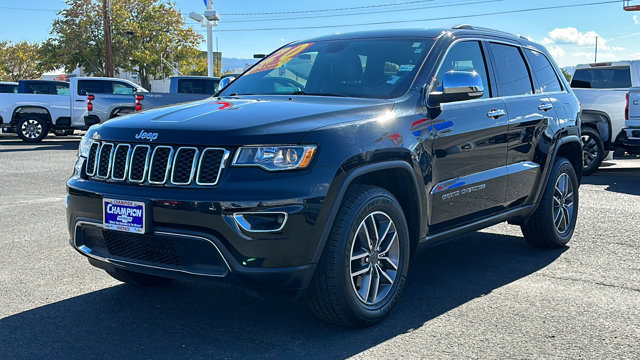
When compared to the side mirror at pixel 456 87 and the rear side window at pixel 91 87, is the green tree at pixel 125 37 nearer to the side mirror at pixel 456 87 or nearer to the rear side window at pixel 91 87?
the rear side window at pixel 91 87

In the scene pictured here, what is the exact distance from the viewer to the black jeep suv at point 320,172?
3.43 meters

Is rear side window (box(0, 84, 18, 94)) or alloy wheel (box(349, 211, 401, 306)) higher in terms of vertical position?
rear side window (box(0, 84, 18, 94))

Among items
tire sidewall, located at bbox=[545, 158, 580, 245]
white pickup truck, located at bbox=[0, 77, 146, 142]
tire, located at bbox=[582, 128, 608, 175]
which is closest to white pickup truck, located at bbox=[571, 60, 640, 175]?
tire, located at bbox=[582, 128, 608, 175]

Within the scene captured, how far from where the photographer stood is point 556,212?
6141 millimetres

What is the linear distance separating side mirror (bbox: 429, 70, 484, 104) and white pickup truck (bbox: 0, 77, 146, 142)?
16.9 metres

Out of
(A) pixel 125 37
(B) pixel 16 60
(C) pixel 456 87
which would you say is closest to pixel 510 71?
(C) pixel 456 87

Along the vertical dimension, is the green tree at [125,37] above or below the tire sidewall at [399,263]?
above

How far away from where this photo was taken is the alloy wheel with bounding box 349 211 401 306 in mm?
3883

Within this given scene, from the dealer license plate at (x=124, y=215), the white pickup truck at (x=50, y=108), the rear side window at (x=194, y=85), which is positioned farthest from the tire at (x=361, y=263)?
the white pickup truck at (x=50, y=108)

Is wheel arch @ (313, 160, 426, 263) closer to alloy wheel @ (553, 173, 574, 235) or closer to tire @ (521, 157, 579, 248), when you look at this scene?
tire @ (521, 157, 579, 248)

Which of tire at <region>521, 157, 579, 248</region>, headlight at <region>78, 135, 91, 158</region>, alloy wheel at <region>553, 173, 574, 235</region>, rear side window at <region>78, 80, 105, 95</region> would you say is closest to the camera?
headlight at <region>78, 135, 91, 158</region>

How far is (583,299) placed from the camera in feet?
15.2

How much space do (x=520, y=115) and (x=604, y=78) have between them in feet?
29.2

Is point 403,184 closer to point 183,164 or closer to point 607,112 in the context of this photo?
point 183,164
